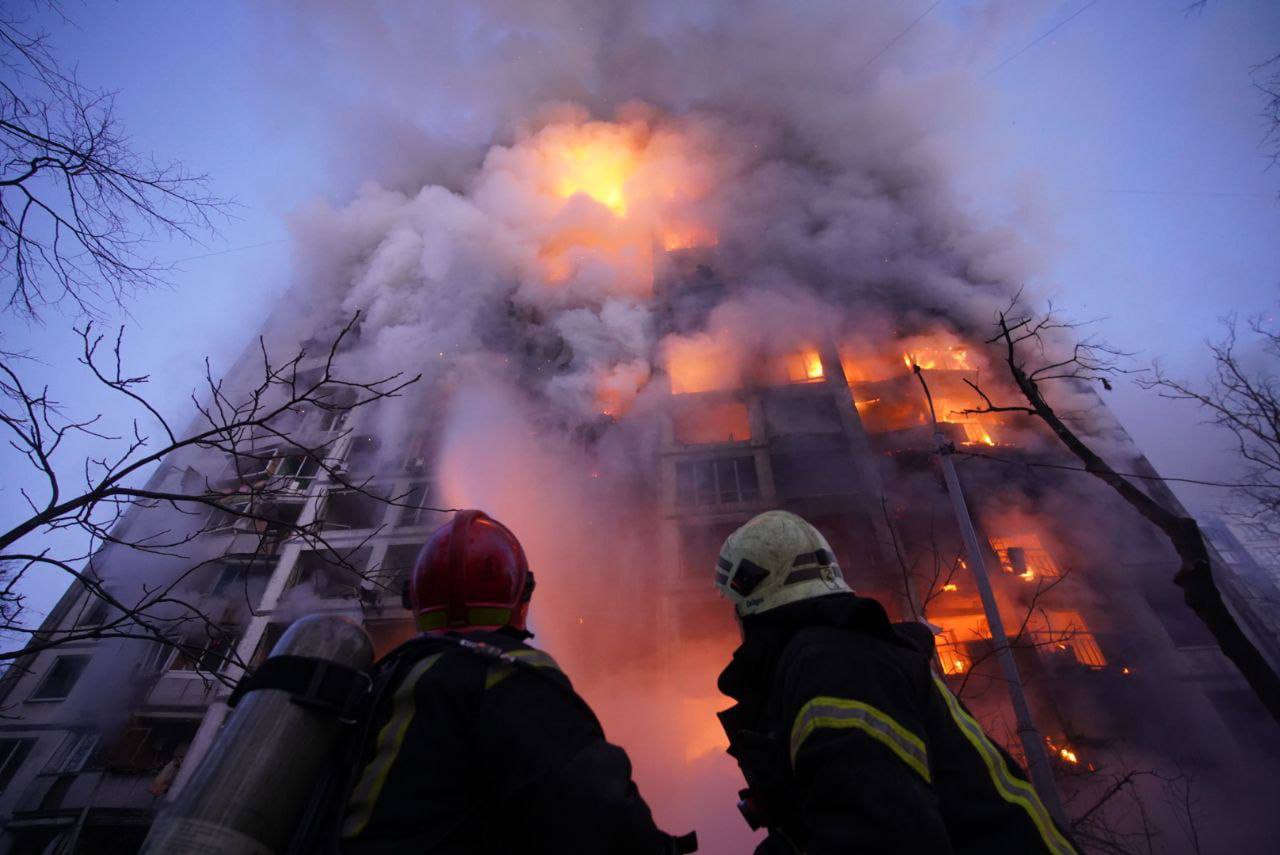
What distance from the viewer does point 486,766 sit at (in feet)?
5.88

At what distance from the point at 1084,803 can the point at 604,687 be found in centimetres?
1532

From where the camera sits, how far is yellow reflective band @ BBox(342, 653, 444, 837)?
1.66m

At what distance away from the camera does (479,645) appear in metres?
1.98

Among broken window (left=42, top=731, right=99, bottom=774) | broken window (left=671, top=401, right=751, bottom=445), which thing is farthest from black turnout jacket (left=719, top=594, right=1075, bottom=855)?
broken window (left=42, top=731, right=99, bottom=774)

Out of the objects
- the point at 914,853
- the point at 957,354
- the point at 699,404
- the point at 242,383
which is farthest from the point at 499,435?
the point at 914,853

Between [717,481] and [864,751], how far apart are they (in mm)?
22824

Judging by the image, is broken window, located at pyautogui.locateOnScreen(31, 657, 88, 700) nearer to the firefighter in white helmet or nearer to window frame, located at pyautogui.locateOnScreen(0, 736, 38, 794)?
window frame, located at pyautogui.locateOnScreen(0, 736, 38, 794)

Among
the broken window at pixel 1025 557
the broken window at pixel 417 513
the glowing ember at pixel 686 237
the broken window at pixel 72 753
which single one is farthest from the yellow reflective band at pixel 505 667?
the glowing ember at pixel 686 237

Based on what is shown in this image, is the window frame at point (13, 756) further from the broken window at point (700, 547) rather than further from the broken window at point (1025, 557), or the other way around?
the broken window at point (1025, 557)

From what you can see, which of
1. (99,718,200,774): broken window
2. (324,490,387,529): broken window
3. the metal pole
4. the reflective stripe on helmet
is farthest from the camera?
(324,490,387,529): broken window

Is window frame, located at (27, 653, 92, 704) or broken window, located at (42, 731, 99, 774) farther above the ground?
window frame, located at (27, 653, 92, 704)

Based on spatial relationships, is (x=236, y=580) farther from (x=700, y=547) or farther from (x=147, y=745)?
(x=700, y=547)

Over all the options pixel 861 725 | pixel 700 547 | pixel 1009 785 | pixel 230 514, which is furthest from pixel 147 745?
pixel 1009 785

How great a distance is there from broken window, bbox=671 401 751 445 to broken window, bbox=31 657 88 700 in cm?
2807
